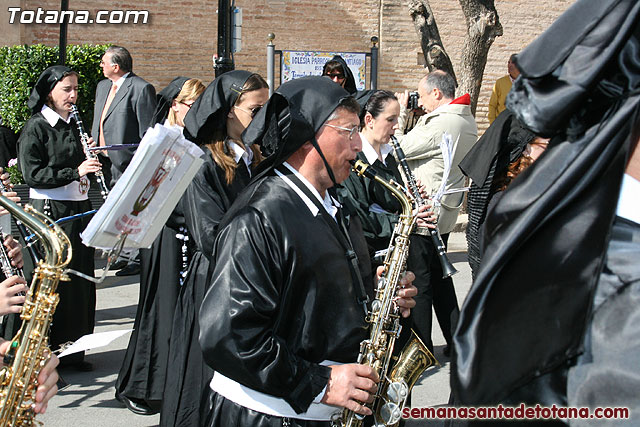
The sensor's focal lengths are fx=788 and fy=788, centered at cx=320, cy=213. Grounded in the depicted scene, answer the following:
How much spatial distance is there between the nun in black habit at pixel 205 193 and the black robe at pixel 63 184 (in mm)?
2074

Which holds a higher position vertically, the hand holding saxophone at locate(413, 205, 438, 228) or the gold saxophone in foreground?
the gold saxophone in foreground

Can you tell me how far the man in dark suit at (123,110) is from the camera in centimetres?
826

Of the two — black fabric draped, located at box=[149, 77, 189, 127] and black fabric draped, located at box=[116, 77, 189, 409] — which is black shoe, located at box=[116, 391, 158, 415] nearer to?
black fabric draped, located at box=[116, 77, 189, 409]

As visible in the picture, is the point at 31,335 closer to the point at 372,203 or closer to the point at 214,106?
the point at 214,106

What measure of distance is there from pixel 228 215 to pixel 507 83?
7.41 meters

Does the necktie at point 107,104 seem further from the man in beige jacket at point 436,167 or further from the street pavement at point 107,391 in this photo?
the man in beige jacket at point 436,167

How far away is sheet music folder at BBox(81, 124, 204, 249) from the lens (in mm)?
2463

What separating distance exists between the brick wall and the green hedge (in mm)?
2983

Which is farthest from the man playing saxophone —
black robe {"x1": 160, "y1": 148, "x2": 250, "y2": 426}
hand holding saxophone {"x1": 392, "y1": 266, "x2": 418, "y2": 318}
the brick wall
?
the brick wall

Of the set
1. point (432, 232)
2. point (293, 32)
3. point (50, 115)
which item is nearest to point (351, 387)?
point (432, 232)

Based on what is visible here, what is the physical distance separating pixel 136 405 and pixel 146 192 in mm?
2623

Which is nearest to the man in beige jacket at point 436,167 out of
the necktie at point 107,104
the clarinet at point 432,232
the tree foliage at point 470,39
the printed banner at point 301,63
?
the clarinet at point 432,232

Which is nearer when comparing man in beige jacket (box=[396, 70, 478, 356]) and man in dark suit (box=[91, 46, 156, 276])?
man in beige jacket (box=[396, 70, 478, 356])

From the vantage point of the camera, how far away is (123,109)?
8328mm
